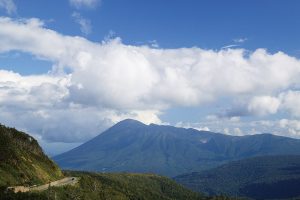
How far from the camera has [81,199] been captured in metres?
199

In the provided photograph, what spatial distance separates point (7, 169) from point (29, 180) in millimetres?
11133

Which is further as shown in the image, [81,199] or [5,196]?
[81,199]

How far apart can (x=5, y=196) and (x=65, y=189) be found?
59.2m

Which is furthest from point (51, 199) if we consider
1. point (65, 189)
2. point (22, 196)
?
point (65, 189)

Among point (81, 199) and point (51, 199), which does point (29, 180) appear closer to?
point (81, 199)

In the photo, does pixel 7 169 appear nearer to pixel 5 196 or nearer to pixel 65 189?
pixel 65 189

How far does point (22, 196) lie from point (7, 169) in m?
50.1

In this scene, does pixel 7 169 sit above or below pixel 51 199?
above

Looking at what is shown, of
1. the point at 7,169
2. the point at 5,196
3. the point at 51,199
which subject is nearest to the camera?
the point at 5,196

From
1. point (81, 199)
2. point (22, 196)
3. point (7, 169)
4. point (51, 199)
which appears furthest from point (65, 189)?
point (22, 196)

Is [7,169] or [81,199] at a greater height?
[7,169]

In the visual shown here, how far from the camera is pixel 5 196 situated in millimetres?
141750

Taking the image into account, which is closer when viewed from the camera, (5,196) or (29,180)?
(5,196)

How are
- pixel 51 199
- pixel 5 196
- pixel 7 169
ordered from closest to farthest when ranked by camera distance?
pixel 5 196, pixel 51 199, pixel 7 169
